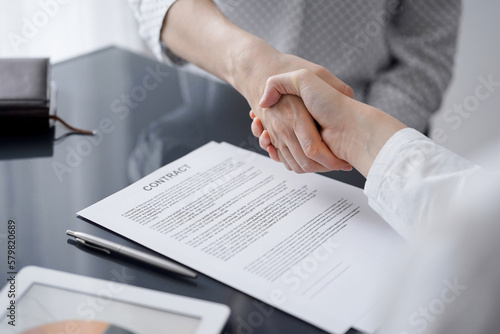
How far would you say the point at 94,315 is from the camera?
523 millimetres

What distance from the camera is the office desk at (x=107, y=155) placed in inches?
22.6

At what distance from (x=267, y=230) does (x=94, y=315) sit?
21 centimetres

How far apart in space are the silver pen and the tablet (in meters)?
0.04

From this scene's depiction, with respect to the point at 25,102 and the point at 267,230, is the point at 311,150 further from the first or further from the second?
the point at 25,102

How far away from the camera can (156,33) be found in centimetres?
108

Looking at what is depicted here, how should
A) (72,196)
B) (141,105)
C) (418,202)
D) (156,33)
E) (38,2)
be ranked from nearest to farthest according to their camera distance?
(418,202) → (72,196) → (141,105) → (156,33) → (38,2)

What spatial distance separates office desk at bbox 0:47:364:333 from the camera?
57 centimetres

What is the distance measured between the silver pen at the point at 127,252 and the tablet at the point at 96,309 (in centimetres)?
4

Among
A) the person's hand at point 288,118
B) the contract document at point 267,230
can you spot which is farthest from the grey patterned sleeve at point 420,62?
the contract document at point 267,230

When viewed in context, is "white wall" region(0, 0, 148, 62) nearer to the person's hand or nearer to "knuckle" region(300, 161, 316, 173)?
the person's hand

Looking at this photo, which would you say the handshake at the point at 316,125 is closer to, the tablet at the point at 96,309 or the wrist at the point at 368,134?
the wrist at the point at 368,134

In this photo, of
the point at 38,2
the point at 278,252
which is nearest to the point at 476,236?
the point at 278,252

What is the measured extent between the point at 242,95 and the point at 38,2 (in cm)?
99

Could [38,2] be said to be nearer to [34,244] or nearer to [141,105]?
[141,105]
